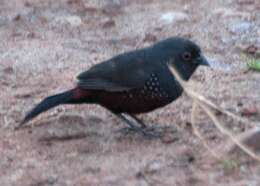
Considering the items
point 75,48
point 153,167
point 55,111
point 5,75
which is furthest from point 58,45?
point 153,167

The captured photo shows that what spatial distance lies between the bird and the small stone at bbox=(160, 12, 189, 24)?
7.77ft

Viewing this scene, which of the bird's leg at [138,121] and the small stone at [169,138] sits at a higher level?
the small stone at [169,138]

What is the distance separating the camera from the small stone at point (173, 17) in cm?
875

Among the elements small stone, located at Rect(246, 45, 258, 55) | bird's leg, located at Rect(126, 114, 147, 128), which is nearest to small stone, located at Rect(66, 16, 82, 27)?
small stone, located at Rect(246, 45, 258, 55)

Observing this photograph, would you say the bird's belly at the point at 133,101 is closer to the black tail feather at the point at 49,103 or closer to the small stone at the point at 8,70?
the black tail feather at the point at 49,103

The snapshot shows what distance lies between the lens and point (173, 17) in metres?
8.80

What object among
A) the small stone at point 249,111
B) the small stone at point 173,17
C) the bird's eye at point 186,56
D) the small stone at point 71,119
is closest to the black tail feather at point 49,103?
the small stone at point 71,119

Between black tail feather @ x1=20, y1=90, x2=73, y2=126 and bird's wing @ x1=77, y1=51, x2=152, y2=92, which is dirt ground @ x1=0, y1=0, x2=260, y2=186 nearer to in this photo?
black tail feather @ x1=20, y1=90, x2=73, y2=126

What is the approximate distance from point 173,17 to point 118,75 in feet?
8.79

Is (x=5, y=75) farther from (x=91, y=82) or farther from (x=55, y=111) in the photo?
(x=91, y=82)

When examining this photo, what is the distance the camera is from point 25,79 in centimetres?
743

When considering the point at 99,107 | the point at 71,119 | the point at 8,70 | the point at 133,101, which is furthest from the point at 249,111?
the point at 8,70

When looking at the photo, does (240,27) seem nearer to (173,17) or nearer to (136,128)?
(173,17)

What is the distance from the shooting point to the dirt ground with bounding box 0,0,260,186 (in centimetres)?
561
